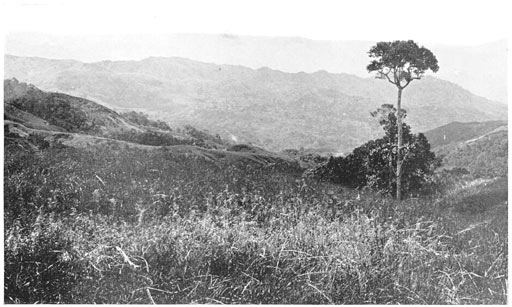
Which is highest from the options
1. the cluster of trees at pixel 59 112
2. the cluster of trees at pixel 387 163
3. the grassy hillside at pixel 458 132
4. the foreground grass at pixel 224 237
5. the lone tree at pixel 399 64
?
the lone tree at pixel 399 64

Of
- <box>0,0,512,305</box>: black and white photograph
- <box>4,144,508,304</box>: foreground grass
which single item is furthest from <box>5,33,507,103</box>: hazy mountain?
<box>4,144,508,304</box>: foreground grass

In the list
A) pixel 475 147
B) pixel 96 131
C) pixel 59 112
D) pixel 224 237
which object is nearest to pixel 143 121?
pixel 96 131

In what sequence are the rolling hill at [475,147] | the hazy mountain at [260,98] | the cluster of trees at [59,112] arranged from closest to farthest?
the rolling hill at [475,147] → the cluster of trees at [59,112] → the hazy mountain at [260,98]

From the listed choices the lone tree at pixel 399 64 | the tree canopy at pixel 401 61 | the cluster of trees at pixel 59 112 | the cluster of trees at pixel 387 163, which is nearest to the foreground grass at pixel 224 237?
the cluster of trees at pixel 387 163

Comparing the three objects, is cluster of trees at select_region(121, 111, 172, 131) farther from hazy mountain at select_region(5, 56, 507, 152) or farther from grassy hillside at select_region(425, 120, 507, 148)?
grassy hillside at select_region(425, 120, 507, 148)

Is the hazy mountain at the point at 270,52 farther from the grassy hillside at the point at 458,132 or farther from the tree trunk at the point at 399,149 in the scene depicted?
the tree trunk at the point at 399,149
